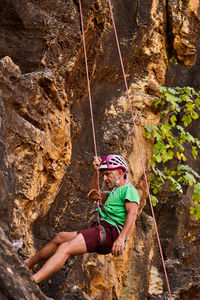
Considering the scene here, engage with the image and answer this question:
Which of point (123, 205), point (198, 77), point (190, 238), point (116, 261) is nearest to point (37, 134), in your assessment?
point (123, 205)

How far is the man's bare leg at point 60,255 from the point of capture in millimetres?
3832

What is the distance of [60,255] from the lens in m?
4.06

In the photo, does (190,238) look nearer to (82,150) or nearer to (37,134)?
(82,150)

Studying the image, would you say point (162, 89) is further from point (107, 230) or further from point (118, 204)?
point (107, 230)

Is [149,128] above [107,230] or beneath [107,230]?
above

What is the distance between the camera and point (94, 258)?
6109 mm

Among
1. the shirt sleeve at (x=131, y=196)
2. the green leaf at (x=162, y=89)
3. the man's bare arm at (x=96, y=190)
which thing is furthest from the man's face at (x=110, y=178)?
the green leaf at (x=162, y=89)

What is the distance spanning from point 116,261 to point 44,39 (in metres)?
3.44

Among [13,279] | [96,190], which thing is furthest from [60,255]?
[13,279]

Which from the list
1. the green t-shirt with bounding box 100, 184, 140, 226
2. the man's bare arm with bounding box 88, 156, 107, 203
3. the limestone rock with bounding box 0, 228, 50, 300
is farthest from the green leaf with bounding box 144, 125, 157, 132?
the limestone rock with bounding box 0, 228, 50, 300

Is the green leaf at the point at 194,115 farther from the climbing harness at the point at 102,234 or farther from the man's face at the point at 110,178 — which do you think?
the climbing harness at the point at 102,234

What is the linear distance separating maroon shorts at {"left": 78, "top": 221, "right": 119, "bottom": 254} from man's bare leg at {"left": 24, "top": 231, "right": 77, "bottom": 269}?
136 millimetres

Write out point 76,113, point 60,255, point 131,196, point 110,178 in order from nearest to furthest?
point 60,255, point 131,196, point 110,178, point 76,113

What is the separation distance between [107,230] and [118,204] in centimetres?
30
